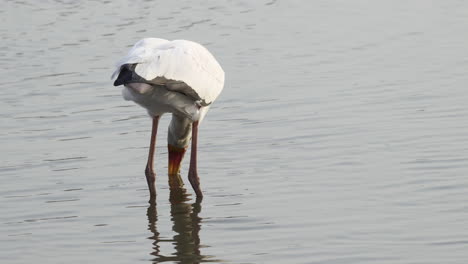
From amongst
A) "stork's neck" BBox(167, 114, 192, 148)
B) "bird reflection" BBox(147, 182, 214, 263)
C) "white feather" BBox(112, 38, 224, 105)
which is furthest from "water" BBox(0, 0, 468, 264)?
"white feather" BBox(112, 38, 224, 105)

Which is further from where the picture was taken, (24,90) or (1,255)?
(24,90)

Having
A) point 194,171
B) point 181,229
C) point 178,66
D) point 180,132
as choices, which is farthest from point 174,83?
point 180,132

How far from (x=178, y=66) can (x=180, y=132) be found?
1.46 metres

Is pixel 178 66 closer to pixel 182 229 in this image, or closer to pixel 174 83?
pixel 174 83

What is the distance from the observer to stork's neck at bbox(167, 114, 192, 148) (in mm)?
9102

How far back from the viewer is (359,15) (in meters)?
15.9

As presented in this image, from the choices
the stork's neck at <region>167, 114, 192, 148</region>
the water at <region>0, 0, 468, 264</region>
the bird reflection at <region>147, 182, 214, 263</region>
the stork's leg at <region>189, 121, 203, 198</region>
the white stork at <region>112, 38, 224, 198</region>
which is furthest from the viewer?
the stork's neck at <region>167, 114, 192, 148</region>

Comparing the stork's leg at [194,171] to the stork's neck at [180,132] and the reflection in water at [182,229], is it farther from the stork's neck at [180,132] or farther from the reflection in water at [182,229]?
the stork's neck at [180,132]

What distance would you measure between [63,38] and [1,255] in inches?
347

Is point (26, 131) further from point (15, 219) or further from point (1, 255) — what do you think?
point (1, 255)

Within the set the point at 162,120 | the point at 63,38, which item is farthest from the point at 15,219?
the point at 63,38

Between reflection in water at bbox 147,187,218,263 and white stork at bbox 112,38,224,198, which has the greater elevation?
white stork at bbox 112,38,224,198

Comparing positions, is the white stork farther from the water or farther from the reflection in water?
the water

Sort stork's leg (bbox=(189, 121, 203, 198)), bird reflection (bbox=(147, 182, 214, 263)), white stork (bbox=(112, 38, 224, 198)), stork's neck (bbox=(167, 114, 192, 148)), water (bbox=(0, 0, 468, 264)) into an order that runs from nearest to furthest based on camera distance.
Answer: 1. bird reflection (bbox=(147, 182, 214, 263))
2. water (bbox=(0, 0, 468, 264))
3. white stork (bbox=(112, 38, 224, 198))
4. stork's leg (bbox=(189, 121, 203, 198))
5. stork's neck (bbox=(167, 114, 192, 148))
